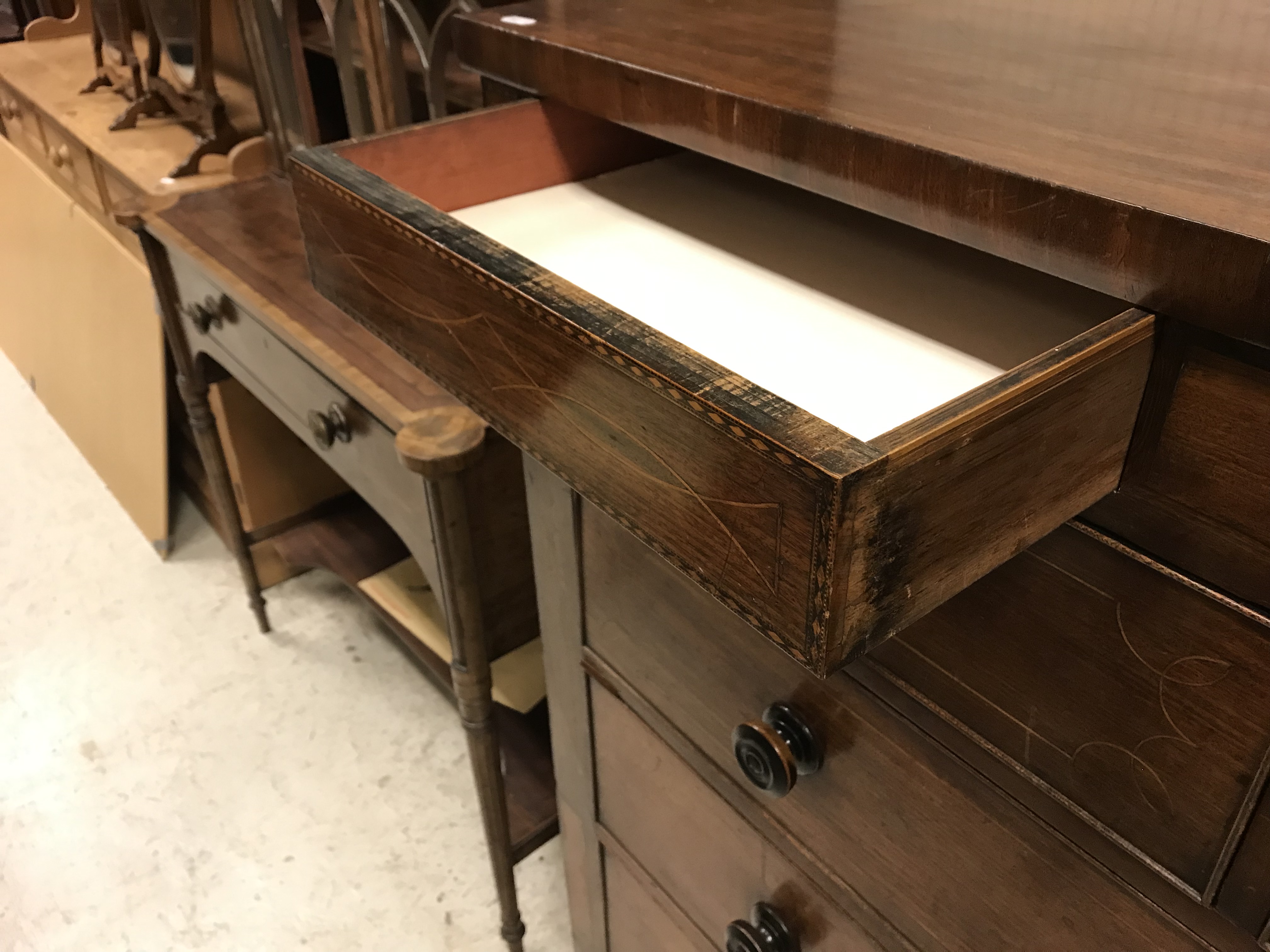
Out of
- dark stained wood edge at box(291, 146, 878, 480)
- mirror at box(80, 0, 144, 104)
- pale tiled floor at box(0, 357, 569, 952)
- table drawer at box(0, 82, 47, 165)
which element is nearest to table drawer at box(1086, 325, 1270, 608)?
dark stained wood edge at box(291, 146, 878, 480)

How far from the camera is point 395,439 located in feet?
2.70

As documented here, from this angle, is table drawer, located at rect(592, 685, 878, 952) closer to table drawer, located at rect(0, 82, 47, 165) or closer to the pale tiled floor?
the pale tiled floor

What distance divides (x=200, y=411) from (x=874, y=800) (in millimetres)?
1225

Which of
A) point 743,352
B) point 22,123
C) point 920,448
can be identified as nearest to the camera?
point 920,448

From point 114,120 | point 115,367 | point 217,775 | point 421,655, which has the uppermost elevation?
point 114,120

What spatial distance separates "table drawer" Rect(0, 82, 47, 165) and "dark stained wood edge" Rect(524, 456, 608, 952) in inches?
69.9

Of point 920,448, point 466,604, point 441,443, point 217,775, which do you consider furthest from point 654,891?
point 217,775

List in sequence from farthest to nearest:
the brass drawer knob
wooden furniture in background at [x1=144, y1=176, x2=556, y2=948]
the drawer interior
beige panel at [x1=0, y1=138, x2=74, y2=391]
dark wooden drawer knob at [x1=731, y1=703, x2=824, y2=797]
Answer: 1. beige panel at [x1=0, y1=138, x2=74, y2=391]
2. the brass drawer knob
3. wooden furniture in background at [x1=144, y1=176, x2=556, y2=948]
4. dark wooden drawer knob at [x1=731, y1=703, x2=824, y2=797]
5. the drawer interior

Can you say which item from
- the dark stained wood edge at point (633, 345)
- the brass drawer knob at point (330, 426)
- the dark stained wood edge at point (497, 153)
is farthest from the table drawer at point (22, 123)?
the dark stained wood edge at point (633, 345)

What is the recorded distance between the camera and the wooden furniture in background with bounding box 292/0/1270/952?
1.00 feet

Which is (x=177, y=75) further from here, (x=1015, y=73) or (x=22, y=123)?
(x=1015, y=73)

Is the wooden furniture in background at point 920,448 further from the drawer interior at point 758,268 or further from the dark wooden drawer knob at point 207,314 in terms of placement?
the dark wooden drawer knob at point 207,314

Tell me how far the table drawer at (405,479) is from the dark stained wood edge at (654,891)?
263mm

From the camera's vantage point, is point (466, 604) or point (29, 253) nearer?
point (466, 604)
